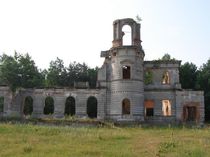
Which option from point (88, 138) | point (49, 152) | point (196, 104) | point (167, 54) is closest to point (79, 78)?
point (167, 54)

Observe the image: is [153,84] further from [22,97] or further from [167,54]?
[167,54]

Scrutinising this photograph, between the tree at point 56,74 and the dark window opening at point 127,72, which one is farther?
the tree at point 56,74

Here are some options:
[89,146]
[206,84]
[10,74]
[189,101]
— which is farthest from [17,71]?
[206,84]

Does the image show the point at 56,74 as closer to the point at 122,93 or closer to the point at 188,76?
the point at 188,76

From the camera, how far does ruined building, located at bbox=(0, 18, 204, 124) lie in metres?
34.6

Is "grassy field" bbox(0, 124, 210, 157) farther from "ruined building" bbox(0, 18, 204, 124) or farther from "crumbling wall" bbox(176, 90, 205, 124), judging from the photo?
"crumbling wall" bbox(176, 90, 205, 124)

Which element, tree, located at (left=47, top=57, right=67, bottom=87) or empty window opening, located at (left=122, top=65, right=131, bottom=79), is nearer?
empty window opening, located at (left=122, top=65, right=131, bottom=79)

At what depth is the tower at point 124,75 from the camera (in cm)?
3434

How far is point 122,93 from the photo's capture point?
34.3 m

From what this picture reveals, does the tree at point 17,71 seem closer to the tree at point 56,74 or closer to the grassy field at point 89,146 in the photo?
the grassy field at point 89,146

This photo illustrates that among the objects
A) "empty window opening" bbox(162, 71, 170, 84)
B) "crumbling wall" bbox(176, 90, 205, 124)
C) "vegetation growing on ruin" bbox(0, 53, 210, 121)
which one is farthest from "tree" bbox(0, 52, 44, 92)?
"crumbling wall" bbox(176, 90, 205, 124)

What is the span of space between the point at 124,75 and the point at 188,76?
58.0ft

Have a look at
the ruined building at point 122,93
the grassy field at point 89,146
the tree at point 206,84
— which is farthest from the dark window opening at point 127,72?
the grassy field at point 89,146

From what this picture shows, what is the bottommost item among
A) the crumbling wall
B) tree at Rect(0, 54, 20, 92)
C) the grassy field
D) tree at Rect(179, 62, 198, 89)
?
the grassy field
